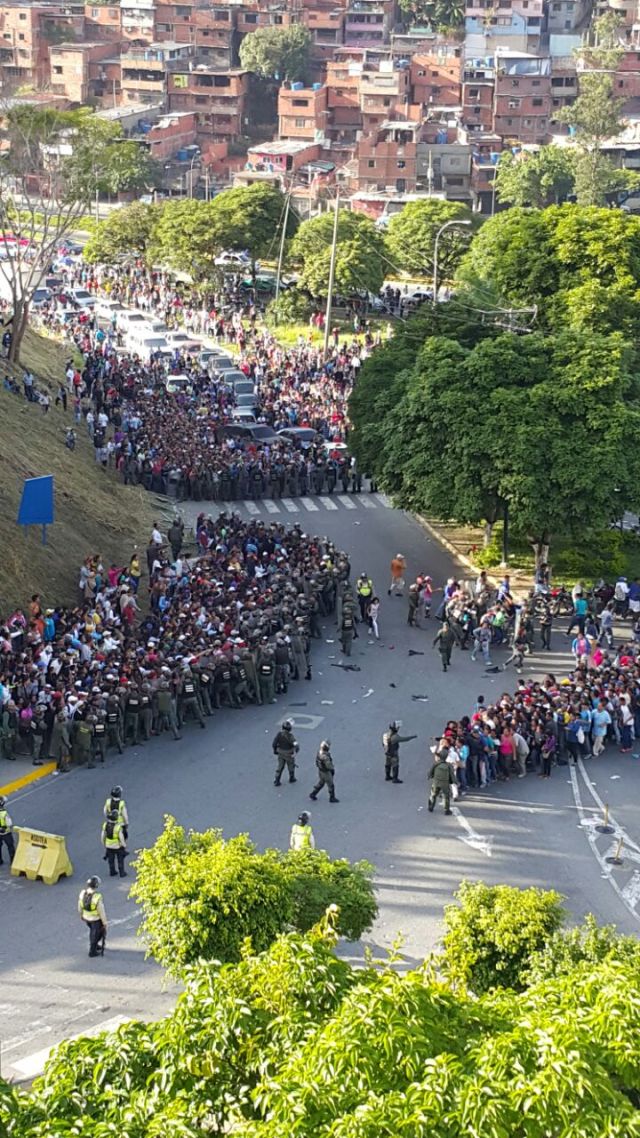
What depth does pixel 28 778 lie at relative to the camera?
98.9 feet

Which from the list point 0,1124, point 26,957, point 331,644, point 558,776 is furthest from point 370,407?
point 0,1124

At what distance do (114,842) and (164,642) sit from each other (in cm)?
861

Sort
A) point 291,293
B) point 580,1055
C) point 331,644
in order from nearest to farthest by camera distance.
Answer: point 580,1055, point 331,644, point 291,293

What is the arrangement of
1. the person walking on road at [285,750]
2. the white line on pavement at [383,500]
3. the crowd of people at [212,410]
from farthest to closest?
1. the white line on pavement at [383,500]
2. the crowd of people at [212,410]
3. the person walking on road at [285,750]

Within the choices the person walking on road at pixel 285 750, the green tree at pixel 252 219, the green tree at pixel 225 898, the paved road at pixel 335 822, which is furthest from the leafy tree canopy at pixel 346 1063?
the green tree at pixel 252 219

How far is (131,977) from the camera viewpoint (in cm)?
2364

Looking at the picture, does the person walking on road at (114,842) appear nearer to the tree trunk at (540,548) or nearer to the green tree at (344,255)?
the tree trunk at (540,548)

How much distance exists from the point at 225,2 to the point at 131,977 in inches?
4982

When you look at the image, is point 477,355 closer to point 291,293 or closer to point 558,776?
point 558,776

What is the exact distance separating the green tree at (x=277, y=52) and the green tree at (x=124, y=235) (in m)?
52.6

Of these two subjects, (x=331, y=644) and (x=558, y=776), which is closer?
(x=558, y=776)

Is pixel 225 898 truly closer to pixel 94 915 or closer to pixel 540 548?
pixel 94 915

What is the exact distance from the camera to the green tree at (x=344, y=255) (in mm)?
74938

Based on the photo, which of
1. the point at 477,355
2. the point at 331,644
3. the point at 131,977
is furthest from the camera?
the point at 477,355
